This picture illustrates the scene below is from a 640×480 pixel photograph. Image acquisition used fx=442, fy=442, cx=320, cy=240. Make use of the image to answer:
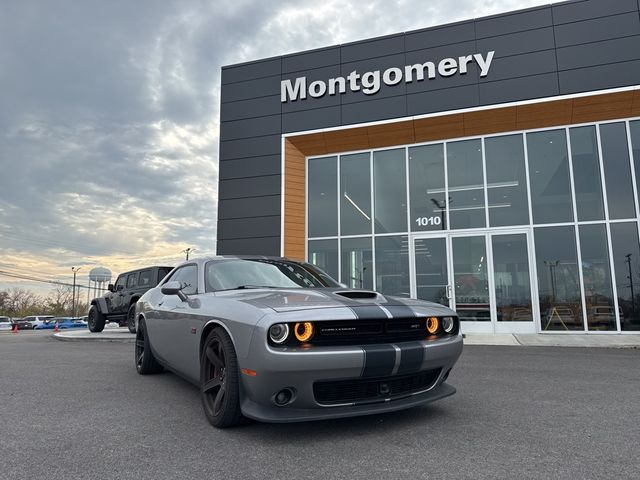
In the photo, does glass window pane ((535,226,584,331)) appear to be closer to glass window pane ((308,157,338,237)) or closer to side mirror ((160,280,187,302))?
glass window pane ((308,157,338,237))

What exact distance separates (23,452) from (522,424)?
328cm

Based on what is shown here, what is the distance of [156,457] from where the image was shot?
2547 mm

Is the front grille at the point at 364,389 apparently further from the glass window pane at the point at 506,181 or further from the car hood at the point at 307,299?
the glass window pane at the point at 506,181

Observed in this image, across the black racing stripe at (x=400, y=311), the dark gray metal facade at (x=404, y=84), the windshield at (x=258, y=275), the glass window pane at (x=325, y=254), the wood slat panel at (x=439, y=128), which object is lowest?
the black racing stripe at (x=400, y=311)

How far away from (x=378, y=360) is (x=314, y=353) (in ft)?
1.36

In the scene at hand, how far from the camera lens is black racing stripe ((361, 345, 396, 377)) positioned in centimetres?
274

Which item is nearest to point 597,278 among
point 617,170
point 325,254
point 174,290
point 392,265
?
point 617,170

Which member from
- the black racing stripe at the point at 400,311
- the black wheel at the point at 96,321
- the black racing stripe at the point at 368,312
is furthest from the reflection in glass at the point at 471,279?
the black wheel at the point at 96,321

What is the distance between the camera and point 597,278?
1116 cm

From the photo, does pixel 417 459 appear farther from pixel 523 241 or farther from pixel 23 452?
pixel 523 241

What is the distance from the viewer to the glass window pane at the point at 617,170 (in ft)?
37.3

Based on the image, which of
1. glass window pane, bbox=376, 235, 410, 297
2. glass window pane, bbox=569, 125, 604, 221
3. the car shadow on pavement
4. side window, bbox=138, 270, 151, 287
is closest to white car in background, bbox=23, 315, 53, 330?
side window, bbox=138, 270, 151, 287

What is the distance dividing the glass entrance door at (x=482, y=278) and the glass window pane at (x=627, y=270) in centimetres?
201

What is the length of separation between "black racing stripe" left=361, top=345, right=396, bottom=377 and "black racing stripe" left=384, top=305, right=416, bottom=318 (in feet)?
0.85
